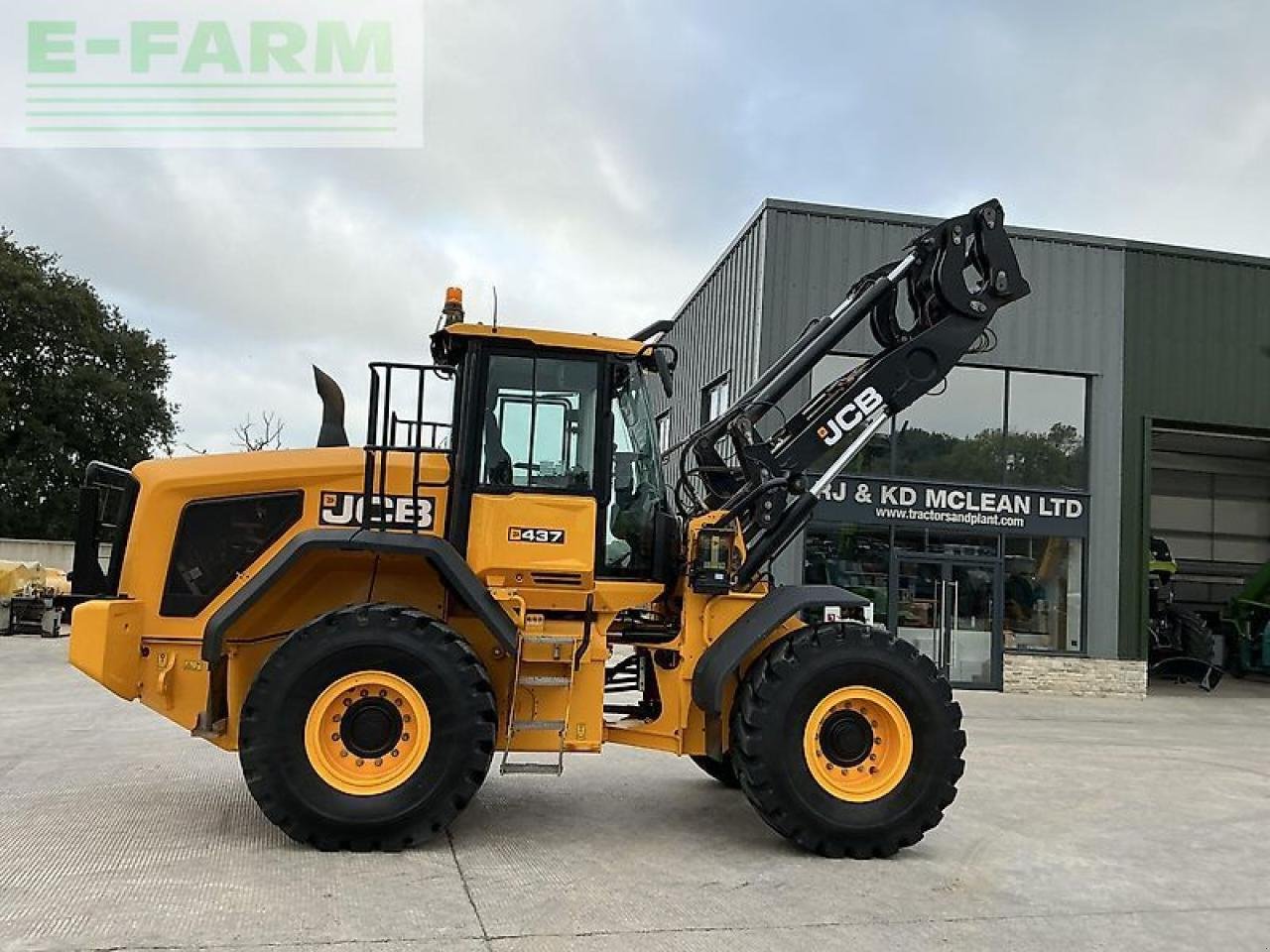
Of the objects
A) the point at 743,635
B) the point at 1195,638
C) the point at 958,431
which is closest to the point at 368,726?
the point at 743,635

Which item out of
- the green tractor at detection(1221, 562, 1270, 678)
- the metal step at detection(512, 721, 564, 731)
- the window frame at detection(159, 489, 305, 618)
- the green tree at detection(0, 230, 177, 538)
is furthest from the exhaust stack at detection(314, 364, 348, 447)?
the green tree at detection(0, 230, 177, 538)

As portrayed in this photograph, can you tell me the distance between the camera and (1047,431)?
56.8 ft

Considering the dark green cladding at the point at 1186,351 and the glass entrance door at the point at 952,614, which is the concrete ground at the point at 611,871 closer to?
the glass entrance door at the point at 952,614

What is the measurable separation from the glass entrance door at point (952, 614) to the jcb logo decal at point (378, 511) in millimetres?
11482

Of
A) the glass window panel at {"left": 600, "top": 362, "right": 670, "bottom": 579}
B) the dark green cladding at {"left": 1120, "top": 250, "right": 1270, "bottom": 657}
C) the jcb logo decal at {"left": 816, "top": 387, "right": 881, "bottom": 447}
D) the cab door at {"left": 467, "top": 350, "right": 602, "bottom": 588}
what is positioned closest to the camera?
the cab door at {"left": 467, "top": 350, "right": 602, "bottom": 588}

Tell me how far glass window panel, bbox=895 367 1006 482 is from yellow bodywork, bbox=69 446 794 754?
10836mm

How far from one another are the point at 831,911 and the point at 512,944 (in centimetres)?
158

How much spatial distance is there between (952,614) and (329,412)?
12167 mm

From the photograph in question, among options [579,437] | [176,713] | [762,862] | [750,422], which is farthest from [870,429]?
[176,713]

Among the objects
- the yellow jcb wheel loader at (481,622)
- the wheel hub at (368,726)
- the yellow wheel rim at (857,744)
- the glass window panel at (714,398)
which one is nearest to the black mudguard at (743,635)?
the yellow jcb wheel loader at (481,622)

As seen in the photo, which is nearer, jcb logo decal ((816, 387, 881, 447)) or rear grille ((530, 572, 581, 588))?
rear grille ((530, 572, 581, 588))

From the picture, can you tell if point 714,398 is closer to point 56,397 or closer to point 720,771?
point 720,771

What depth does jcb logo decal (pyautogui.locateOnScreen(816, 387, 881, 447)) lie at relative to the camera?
712 centimetres

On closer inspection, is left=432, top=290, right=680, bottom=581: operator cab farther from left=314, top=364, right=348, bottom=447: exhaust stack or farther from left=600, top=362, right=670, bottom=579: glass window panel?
left=314, top=364, right=348, bottom=447: exhaust stack
